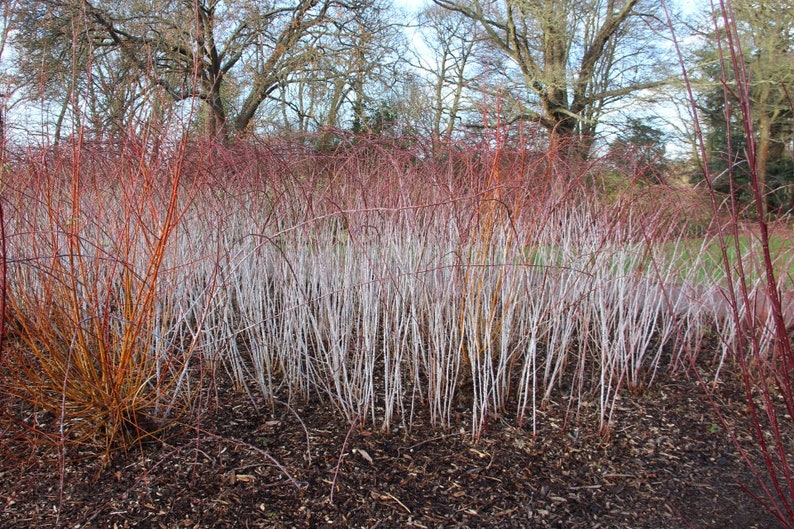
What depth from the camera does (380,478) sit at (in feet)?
5.79

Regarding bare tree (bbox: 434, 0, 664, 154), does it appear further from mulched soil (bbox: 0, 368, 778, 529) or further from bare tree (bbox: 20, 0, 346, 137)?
mulched soil (bbox: 0, 368, 778, 529)

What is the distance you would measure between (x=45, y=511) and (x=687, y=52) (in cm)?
1143

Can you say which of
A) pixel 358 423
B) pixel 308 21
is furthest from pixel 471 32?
pixel 358 423

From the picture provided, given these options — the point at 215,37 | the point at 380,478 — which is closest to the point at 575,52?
the point at 215,37

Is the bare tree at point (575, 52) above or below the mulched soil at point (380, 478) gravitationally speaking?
above

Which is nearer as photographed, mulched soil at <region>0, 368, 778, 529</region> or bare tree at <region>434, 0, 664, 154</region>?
mulched soil at <region>0, 368, 778, 529</region>

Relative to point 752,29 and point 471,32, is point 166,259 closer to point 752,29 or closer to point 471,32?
point 752,29

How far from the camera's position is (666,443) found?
81.9 inches

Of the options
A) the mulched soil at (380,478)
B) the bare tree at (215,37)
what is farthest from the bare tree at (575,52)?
the mulched soil at (380,478)

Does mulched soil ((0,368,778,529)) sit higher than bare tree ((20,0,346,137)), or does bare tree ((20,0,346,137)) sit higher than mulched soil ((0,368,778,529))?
bare tree ((20,0,346,137))

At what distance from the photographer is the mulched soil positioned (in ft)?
5.19

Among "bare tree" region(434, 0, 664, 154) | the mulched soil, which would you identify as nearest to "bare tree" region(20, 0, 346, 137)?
"bare tree" region(434, 0, 664, 154)

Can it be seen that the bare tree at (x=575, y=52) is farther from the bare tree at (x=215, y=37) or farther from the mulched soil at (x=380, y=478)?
the mulched soil at (x=380, y=478)

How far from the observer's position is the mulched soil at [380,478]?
1582 mm
